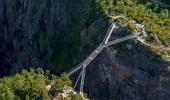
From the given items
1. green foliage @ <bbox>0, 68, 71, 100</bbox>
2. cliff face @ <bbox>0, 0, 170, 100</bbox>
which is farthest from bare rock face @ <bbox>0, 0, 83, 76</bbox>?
green foliage @ <bbox>0, 68, 71, 100</bbox>

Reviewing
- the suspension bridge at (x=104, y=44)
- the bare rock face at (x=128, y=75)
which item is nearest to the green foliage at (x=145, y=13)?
the suspension bridge at (x=104, y=44)

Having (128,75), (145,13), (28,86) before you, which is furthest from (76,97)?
(145,13)

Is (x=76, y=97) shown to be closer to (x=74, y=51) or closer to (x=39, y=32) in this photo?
(x=74, y=51)

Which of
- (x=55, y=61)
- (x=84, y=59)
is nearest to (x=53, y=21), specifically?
(x=55, y=61)

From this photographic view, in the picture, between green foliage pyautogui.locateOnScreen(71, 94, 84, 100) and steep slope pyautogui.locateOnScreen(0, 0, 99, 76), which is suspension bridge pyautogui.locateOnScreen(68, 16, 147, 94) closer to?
steep slope pyautogui.locateOnScreen(0, 0, 99, 76)

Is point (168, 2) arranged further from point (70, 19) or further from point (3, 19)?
point (3, 19)
